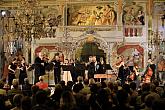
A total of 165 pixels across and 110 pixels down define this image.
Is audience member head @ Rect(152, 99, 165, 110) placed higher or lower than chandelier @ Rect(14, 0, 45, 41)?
lower

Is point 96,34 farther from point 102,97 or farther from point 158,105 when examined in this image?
point 158,105

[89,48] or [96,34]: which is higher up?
[96,34]

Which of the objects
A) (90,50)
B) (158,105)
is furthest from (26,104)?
(90,50)

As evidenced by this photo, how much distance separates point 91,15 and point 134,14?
290 cm

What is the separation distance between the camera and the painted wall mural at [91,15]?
26.0 metres

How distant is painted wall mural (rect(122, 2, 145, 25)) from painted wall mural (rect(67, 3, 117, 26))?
0.74 m

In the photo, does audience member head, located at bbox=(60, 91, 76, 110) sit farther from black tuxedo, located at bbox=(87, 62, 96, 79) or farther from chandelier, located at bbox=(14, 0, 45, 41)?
black tuxedo, located at bbox=(87, 62, 96, 79)

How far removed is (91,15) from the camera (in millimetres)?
26234

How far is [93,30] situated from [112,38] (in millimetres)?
1391

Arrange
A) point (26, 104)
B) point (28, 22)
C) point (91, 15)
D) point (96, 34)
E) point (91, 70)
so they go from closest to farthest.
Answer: point (26, 104), point (28, 22), point (91, 70), point (96, 34), point (91, 15)

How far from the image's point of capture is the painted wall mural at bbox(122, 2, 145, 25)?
84.1 feet

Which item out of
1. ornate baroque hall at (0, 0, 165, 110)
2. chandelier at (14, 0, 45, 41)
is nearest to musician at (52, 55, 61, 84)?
chandelier at (14, 0, 45, 41)

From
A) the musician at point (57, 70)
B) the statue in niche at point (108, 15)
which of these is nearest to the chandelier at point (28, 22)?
the musician at point (57, 70)

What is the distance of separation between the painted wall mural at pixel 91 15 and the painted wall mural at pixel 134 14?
2.43ft
